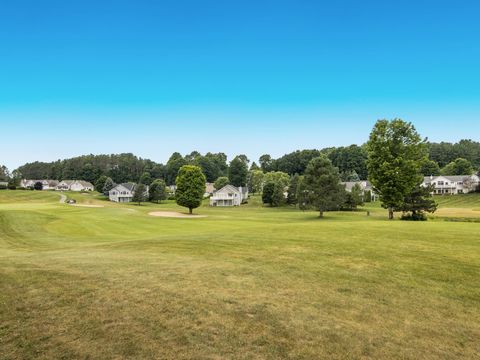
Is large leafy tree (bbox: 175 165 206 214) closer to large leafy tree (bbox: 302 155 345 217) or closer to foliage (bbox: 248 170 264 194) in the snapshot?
large leafy tree (bbox: 302 155 345 217)

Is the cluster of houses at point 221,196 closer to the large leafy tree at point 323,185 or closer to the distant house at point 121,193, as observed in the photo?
the distant house at point 121,193

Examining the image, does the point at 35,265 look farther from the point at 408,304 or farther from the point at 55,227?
the point at 55,227

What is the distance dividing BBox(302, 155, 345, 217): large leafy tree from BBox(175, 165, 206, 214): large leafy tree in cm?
2127

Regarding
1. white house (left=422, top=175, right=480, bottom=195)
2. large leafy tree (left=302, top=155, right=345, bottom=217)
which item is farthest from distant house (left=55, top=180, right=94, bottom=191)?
white house (left=422, top=175, right=480, bottom=195)

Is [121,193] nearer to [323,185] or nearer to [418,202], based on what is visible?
[323,185]

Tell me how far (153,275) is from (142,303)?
2.49 m

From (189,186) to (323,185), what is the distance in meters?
25.2

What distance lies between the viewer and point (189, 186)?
63562 millimetres

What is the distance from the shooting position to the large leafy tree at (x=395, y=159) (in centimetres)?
3878

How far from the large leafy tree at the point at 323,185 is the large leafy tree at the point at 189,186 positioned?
2127cm

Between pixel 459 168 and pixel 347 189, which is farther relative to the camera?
pixel 459 168

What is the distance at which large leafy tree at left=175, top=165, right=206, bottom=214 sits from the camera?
63000mm

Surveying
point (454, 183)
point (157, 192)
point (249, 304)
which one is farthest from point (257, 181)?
point (249, 304)

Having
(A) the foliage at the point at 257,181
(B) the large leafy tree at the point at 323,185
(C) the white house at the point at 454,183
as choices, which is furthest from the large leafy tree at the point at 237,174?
(B) the large leafy tree at the point at 323,185
